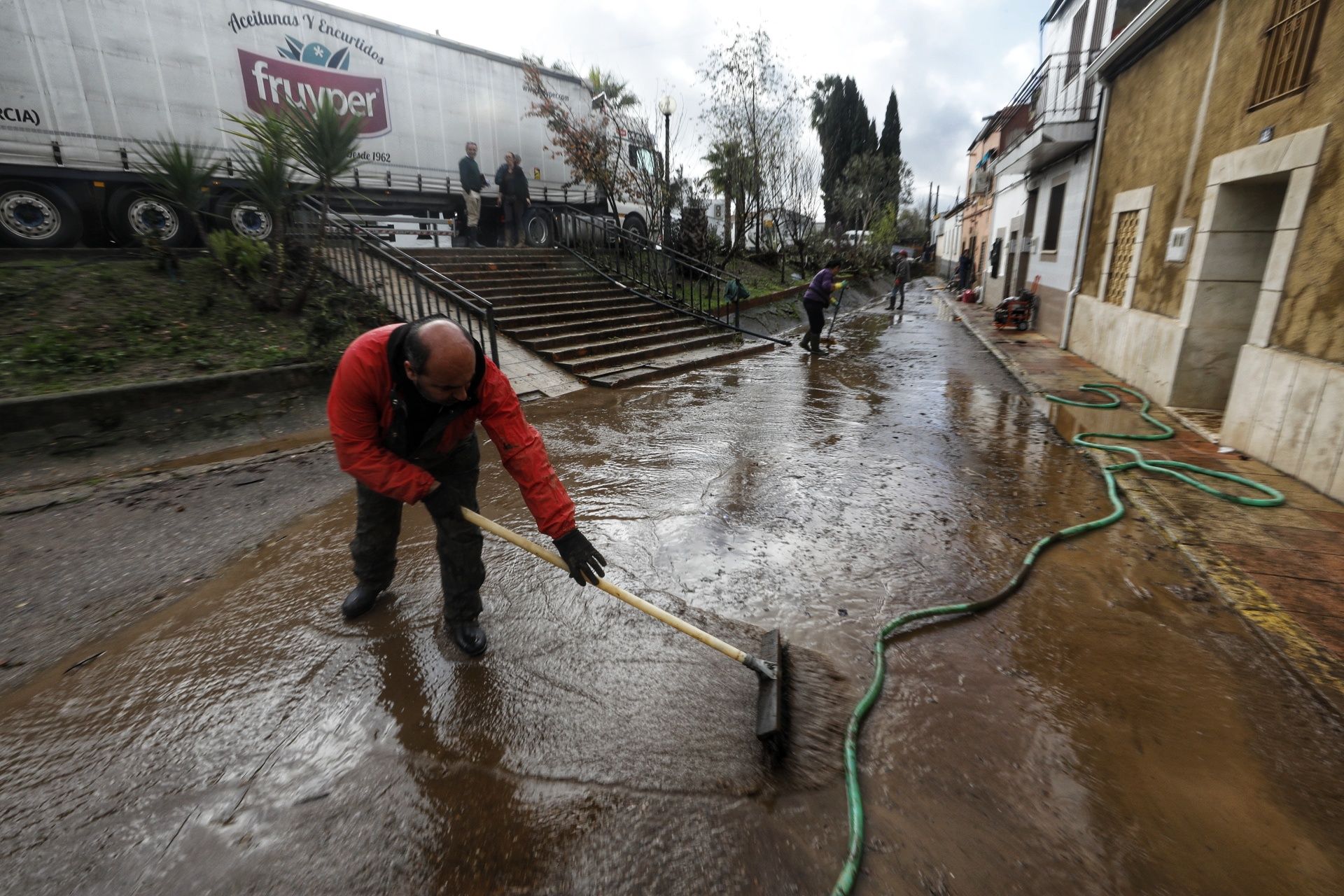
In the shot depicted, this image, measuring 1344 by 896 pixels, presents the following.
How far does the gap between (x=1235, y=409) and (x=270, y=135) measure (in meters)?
9.87

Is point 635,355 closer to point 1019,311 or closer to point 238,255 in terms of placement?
point 238,255

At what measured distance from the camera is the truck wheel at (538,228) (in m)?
13.3

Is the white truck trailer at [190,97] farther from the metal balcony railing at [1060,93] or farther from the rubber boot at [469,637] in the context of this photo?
the metal balcony railing at [1060,93]

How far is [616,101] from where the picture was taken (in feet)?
48.1

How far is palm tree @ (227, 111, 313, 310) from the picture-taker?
21.9 feet

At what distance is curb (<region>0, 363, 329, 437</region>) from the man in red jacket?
371cm

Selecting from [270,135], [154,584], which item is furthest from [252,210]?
[154,584]

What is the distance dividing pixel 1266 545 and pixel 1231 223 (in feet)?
13.9

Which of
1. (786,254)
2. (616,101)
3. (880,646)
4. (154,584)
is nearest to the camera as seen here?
(880,646)

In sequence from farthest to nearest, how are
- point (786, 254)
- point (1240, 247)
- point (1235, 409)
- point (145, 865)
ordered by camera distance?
1. point (786, 254)
2. point (1240, 247)
3. point (1235, 409)
4. point (145, 865)

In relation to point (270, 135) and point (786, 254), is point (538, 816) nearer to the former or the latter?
point (270, 135)

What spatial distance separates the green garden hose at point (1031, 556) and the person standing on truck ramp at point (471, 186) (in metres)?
10.9

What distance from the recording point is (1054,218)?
12578 millimetres

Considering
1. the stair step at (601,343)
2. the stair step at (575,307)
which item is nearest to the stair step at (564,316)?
the stair step at (575,307)
